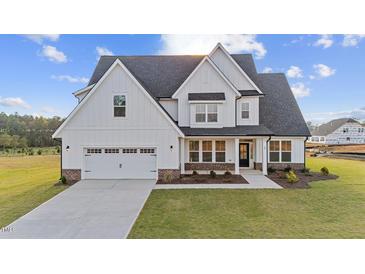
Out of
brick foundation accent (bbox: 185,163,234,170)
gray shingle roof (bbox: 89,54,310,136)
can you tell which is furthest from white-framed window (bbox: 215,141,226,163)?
gray shingle roof (bbox: 89,54,310,136)

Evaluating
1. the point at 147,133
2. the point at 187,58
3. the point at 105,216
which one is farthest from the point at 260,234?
the point at 187,58

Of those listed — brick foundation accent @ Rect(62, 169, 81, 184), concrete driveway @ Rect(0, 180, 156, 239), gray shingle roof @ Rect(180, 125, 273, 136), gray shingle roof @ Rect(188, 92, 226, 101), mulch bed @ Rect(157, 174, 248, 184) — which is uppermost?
gray shingle roof @ Rect(188, 92, 226, 101)

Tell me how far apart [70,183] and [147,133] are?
4436 mm

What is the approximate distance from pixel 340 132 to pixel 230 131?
489 inches

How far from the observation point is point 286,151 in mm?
13359

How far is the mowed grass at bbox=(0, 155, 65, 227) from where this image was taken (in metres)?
7.05

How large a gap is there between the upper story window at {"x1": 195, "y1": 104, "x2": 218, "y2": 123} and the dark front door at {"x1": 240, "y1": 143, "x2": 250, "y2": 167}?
2819 millimetres

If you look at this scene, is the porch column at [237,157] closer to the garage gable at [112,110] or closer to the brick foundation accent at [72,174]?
the garage gable at [112,110]

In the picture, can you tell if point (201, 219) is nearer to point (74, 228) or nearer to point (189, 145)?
point (74, 228)

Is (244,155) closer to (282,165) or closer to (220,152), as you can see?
(220,152)

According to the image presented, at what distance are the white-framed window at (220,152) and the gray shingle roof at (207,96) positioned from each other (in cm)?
269

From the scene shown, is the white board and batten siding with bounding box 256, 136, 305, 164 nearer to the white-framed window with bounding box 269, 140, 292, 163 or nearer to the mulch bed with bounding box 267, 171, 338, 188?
the white-framed window with bounding box 269, 140, 292, 163

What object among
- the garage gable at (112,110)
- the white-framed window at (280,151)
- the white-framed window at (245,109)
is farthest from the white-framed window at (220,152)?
the garage gable at (112,110)

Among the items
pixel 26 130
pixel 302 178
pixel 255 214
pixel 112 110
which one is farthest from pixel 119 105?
pixel 302 178
